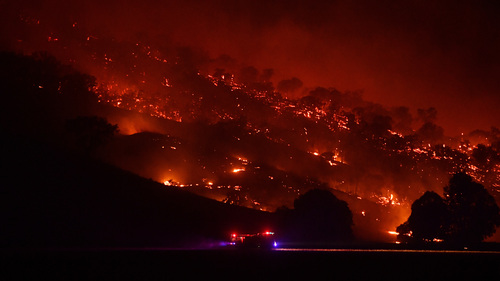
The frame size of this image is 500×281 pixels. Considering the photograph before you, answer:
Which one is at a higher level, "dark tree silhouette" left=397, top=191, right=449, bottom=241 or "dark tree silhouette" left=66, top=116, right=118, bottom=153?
"dark tree silhouette" left=66, top=116, right=118, bottom=153

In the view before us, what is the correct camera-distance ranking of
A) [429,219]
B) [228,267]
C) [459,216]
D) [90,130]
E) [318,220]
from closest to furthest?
[228,267]
[318,220]
[459,216]
[429,219]
[90,130]

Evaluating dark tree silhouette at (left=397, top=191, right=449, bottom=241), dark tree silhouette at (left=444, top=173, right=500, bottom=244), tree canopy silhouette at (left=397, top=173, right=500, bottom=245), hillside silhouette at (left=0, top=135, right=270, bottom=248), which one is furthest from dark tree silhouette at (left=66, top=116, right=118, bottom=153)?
dark tree silhouette at (left=444, top=173, right=500, bottom=244)

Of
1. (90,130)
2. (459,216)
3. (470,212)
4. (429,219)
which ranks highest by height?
(90,130)

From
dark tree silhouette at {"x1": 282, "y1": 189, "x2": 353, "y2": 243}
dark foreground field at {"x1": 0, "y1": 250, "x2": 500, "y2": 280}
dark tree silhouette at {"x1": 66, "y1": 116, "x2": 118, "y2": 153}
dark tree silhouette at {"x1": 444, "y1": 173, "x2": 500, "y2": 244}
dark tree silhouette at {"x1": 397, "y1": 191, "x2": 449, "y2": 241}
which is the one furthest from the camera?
dark tree silhouette at {"x1": 66, "y1": 116, "x2": 118, "y2": 153}

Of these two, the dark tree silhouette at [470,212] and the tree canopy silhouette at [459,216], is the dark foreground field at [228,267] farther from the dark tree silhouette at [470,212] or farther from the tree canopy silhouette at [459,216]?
the dark tree silhouette at [470,212]

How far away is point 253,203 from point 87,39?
129 meters

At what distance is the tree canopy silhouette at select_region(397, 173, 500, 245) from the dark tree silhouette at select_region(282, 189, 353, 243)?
871 cm

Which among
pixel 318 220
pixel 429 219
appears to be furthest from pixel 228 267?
pixel 429 219

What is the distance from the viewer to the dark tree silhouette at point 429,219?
51781 mm

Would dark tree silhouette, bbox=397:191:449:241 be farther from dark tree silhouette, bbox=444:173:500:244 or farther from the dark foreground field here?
the dark foreground field

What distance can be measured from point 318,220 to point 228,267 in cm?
3645

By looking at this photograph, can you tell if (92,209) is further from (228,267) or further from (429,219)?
(429,219)

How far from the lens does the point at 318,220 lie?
50.7 m

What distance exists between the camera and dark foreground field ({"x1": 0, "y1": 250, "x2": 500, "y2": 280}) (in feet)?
44.5
